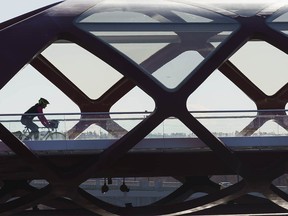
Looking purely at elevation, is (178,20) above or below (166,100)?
above

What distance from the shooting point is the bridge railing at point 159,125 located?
1203 inches

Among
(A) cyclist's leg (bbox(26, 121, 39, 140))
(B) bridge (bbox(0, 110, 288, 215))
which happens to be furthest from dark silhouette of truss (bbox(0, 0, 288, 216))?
(A) cyclist's leg (bbox(26, 121, 39, 140))

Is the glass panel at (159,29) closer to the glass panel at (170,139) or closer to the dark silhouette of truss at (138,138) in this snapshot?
the dark silhouette of truss at (138,138)

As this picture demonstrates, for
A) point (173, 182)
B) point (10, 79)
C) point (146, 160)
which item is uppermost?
point (10, 79)

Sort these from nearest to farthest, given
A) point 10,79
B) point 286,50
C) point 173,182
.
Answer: point 10,79
point 286,50
point 173,182

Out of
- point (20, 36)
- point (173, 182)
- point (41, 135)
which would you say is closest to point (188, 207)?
point (41, 135)

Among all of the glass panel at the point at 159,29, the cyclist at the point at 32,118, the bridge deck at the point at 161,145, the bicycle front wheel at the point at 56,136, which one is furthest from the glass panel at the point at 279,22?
the cyclist at the point at 32,118

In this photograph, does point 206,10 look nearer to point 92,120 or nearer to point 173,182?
point 92,120

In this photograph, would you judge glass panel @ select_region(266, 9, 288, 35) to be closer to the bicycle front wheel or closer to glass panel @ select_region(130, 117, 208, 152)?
glass panel @ select_region(130, 117, 208, 152)

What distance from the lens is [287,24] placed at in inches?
1294

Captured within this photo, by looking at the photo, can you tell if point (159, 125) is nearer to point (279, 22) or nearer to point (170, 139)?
point (170, 139)

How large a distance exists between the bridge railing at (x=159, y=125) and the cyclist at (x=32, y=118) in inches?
5.8

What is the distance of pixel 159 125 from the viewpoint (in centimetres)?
3041

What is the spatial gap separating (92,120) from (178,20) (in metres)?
4.28
